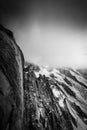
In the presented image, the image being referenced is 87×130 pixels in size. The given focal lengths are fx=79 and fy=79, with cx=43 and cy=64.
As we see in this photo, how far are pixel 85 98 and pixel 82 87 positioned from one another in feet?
48.7

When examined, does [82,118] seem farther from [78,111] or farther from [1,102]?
[1,102]

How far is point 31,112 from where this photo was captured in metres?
34.8

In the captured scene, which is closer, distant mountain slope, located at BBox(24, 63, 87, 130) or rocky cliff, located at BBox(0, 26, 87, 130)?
rocky cliff, located at BBox(0, 26, 87, 130)

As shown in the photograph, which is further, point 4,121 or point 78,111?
point 78,111

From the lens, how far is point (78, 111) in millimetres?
67500

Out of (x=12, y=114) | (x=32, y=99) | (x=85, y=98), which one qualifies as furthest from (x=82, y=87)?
(x=12, y=114)

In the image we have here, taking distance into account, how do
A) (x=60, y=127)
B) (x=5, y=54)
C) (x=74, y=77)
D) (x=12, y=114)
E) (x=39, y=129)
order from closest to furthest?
(x=12, y=114)
(x=5, y=54)
(x=39, y=129)
(x=60, y=127)
(x=74, y=77)

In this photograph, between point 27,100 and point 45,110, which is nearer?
point 27,100

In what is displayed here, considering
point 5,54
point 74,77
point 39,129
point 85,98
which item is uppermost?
→ point 5,54

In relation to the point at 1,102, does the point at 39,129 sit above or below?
below

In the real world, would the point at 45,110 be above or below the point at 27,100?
below

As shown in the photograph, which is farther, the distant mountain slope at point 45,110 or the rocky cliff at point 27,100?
the distant mountain slope at point 45,110

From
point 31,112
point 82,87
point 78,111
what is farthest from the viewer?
point 82,87

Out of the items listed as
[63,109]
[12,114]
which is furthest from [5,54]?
[63,109]
